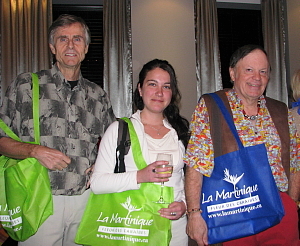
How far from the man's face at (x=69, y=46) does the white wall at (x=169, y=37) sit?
3.52 meters

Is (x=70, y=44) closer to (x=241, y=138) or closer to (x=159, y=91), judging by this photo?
(x=159, y=91)

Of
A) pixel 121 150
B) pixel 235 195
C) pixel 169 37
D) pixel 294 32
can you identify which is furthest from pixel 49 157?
pixel 294 32

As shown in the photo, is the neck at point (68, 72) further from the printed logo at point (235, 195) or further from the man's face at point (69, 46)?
the printed logo at point (235, 195)

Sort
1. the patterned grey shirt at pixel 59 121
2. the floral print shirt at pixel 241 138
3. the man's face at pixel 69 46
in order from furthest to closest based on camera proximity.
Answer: the man's face at pixel 69 46 < the patterned grey shirt at pixel 59 121 < the floral print shirt at pixel 241 138

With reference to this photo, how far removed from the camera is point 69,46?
6.17 ft

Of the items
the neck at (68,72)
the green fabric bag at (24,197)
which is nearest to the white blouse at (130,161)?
the green fabric bag at (24,197)

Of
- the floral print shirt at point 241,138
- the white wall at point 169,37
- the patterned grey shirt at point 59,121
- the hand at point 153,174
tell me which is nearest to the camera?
the hand at point 153,174

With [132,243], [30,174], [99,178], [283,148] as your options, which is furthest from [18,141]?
[283,148]

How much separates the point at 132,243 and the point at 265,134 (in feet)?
3.16

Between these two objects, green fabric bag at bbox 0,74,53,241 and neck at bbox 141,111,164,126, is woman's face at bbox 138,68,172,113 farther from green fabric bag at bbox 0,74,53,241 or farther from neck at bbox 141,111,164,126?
green fabric bag at bbox 0,74,53,241

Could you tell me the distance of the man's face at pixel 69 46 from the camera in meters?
1.88

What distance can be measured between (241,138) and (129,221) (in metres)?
0.76

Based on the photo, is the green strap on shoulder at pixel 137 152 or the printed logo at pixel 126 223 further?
the green strap on shoulder at pixel 137 152

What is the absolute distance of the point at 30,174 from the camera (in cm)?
158
